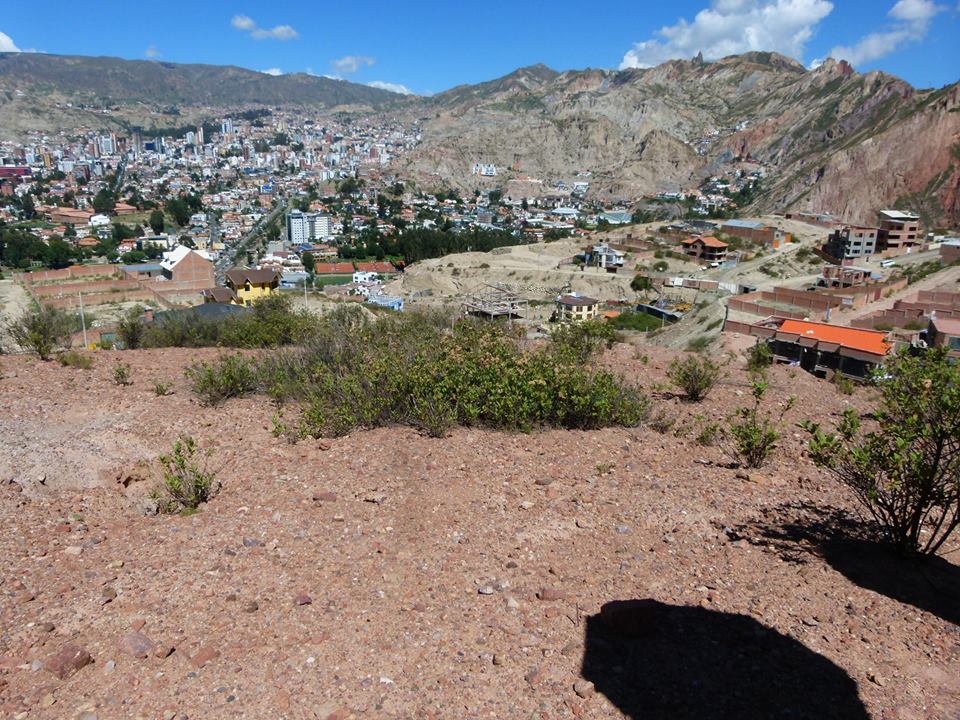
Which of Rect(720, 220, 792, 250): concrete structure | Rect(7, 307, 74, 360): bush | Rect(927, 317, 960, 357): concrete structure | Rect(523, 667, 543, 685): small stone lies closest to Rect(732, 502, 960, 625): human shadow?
Rect(523, 667, 543, 685): small stone

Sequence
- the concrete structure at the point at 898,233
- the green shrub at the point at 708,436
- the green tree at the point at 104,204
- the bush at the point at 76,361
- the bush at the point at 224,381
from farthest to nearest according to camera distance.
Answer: the green tree at the point at 104,204
the concrete structure at the point at 898,233
the bush at the point at 76,361
the bush at the point at 224,381
the green shrub at the point at 708,436

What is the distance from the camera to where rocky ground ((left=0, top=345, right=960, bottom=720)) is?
2.61m

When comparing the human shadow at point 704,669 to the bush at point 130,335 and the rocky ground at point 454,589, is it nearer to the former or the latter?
the rocky ground at point 454,589

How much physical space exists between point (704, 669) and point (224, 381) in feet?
17.0

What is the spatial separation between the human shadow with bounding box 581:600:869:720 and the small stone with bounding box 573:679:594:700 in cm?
5

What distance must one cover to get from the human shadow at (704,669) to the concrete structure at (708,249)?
1728 inches

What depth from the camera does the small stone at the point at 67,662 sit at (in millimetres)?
2664

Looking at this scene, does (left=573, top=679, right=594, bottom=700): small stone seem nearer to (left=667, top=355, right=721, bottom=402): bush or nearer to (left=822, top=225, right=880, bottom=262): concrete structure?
(left=667, top=355, right=721, bottom=402): bush

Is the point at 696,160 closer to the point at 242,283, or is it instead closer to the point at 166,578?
the point at 242,283

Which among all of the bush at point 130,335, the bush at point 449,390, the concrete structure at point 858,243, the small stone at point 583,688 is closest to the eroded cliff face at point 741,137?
the concrete structure at point 858,243

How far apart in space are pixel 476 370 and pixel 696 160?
109580 mm

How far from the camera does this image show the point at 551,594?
329 centimetres

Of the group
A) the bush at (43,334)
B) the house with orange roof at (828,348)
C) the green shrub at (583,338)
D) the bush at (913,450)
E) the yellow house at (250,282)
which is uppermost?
the bush at (913,450)

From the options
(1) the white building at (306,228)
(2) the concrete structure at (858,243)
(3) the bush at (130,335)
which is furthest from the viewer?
(1) the white building at (306,228)
